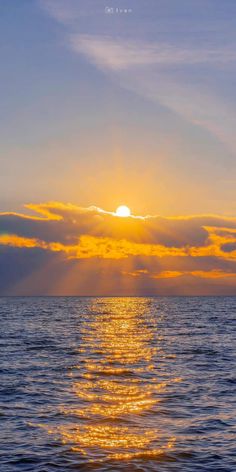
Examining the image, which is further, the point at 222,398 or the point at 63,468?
the point at 222,398

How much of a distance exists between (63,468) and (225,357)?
29504 mm

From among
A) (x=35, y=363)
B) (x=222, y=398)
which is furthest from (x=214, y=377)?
(x=35, y=363)

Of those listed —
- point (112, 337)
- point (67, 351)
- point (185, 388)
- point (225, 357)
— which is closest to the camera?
point (185, 388)

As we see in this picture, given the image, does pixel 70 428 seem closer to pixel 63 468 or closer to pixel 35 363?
pixel 63 468

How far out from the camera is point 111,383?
Result: 32406 mm

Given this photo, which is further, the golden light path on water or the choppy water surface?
the golden light path on water

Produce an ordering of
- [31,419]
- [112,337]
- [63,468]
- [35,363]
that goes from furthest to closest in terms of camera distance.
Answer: [112,337] < [35,363] < [31,419] < [63,468]

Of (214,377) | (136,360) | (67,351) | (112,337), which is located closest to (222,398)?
(214,377)

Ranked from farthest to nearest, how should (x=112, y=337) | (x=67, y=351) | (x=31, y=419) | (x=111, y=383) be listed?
(x=112, y=337)
(x=67, y=351)
(x=111, y=383)
(x=31, y=419)

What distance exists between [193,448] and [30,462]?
563 cm

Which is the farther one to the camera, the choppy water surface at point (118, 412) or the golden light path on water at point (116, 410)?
the golden light path on water at point (116, 410)

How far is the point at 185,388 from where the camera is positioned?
3023cm

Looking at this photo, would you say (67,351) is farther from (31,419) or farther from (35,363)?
(31,419)

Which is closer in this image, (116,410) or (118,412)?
(118,412)
